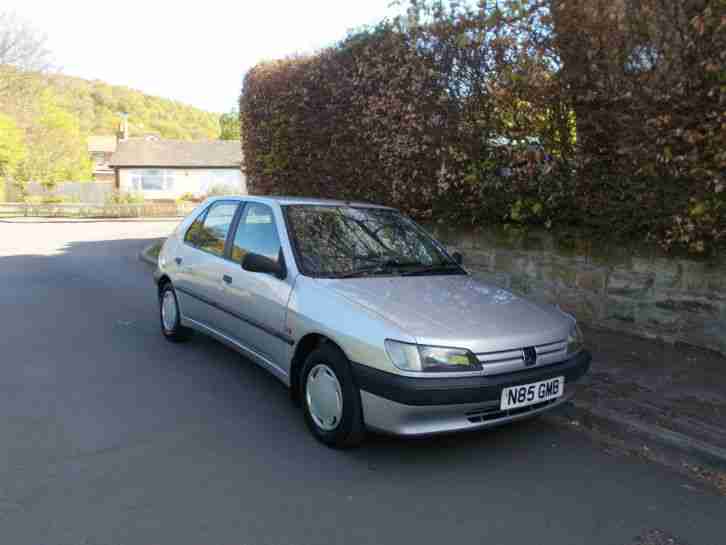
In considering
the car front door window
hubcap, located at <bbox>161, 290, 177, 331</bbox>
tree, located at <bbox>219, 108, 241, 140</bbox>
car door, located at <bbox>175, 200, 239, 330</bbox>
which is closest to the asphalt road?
car door, located at <bbox>175, 200, 239, 330</bbox>

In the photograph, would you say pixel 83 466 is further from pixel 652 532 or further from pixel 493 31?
pixel 493 31

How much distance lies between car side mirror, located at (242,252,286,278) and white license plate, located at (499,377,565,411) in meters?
1.76

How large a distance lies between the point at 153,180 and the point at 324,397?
50202mm

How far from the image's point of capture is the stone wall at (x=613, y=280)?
18.8ft

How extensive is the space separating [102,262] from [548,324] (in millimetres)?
11356

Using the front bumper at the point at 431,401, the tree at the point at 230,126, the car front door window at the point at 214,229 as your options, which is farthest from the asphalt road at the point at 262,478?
the tree at the point at 230,126

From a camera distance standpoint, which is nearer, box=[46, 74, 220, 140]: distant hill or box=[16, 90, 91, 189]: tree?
box=[16, 90, 91, 189]: tree

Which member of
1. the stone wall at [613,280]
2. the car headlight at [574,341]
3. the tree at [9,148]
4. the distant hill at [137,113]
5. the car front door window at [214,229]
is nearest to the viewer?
the car headlight at [574,341]

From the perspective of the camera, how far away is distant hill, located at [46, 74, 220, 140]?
91.6m

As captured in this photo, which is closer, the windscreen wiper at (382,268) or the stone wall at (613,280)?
the windscreen wiper at (382,268)

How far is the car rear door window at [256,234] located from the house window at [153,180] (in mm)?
48098

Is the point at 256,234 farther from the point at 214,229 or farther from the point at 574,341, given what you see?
the point at 574,341

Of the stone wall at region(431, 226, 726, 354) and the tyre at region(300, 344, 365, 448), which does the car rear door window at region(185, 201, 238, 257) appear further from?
the stone wall at region(431, 226, 726, 354)

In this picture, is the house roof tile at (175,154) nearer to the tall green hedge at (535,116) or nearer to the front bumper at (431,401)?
the tall green hedge at (535,116)
